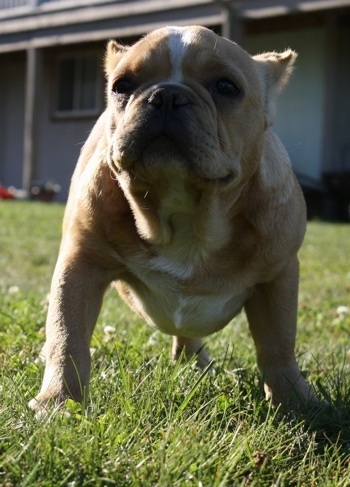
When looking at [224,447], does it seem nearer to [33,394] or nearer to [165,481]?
[165,481]

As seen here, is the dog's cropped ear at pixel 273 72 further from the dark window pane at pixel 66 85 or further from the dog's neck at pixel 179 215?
the dark window pane at pixel 66 85

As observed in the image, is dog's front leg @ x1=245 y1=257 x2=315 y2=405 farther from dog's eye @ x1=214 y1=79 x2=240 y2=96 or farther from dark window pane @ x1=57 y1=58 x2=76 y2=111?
dark window pane @ x1=57 y1=58 x2=76 y2=111

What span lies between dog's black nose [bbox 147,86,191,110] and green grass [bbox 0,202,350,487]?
0.91 m

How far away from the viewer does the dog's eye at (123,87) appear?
3162 mm

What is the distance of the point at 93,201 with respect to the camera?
3.13 m

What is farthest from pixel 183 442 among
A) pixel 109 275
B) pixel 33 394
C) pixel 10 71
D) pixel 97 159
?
pixel 10 71

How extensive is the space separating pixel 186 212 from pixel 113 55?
88 cm

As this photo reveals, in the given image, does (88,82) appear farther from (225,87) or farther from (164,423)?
(164,423)

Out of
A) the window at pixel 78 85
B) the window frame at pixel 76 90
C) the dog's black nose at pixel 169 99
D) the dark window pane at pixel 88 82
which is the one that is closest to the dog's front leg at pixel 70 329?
the dog's black nose at pixel 169 99

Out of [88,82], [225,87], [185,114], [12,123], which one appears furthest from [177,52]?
[12,123]

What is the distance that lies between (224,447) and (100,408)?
1.50 ft

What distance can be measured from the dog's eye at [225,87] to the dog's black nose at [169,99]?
287 mm

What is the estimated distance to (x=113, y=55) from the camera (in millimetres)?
3615

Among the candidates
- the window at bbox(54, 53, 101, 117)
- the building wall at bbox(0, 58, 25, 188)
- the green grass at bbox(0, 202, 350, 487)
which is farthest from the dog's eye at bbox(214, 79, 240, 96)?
the building wall at bbox(0, 58, 25, 188)
